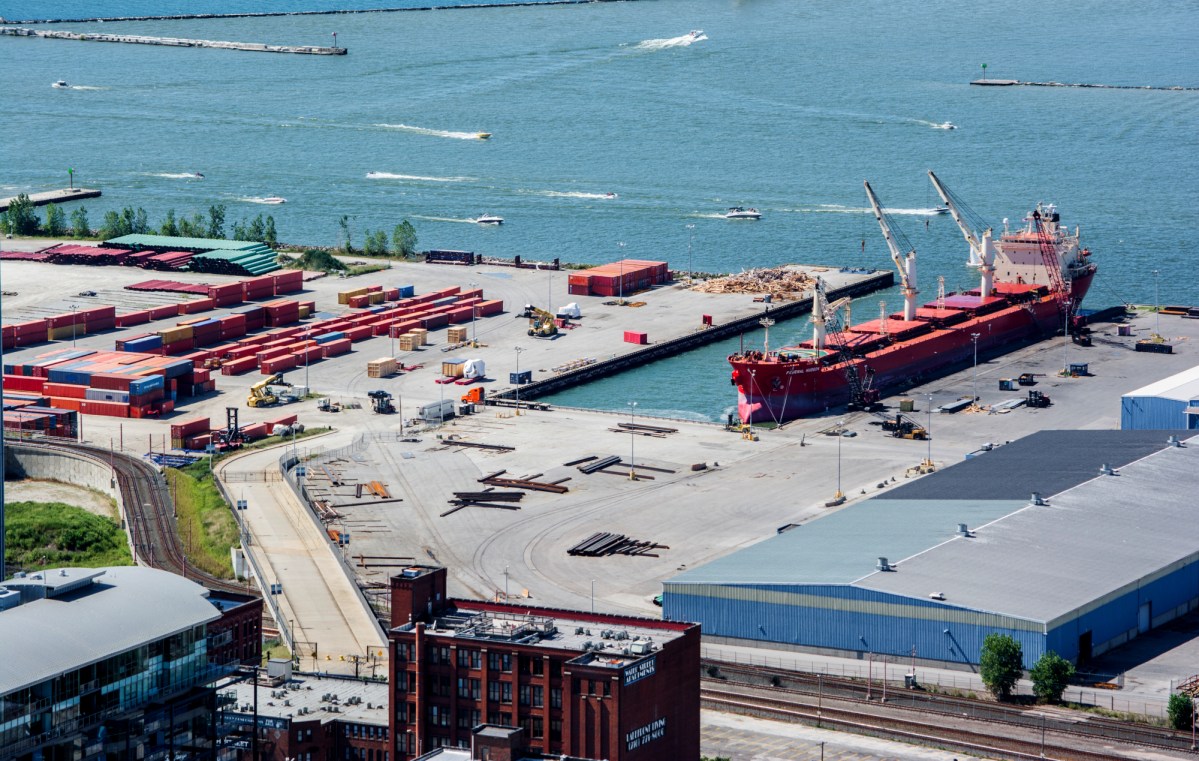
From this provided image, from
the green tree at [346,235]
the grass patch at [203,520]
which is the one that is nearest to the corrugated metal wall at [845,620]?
the grass patch at [203,520]

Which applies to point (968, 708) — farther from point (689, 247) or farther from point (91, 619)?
point (689, 247)

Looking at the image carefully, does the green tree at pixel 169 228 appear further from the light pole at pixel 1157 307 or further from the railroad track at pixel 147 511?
the light pole at pixel 1157 307

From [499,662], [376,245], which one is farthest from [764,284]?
[499,662]

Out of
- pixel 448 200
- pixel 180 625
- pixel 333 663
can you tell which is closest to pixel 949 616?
pixel 333 663

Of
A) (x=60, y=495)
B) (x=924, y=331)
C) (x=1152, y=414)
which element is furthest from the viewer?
(x=924, y=331)

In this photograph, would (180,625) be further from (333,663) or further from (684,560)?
(684,560)

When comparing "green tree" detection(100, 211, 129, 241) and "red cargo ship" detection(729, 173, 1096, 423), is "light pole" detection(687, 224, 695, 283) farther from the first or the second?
"green tree" detection(100, 211, 129, 241)
